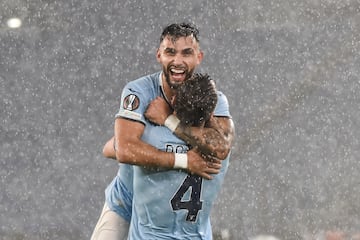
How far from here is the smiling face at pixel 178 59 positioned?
13.8 feet

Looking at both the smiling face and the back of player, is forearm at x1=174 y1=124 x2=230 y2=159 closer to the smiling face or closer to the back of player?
the back of player

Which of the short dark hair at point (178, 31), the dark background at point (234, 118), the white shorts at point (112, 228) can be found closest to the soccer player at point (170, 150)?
the short dark hair at point (178, 31)

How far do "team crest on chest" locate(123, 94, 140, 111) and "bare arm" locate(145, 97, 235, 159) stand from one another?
0.06m

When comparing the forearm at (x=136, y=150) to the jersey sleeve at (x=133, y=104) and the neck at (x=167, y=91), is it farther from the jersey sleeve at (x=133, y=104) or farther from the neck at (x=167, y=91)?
the neck at (x=167, y=91)

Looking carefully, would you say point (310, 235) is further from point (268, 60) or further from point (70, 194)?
point (70, 194)

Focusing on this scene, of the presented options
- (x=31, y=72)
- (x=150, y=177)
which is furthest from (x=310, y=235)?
(x=150, y=177)

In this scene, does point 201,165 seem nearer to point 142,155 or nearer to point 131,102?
point 142,155

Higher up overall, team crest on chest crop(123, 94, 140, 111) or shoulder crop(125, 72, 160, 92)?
shoulder crop(125, 72, 160, 92)

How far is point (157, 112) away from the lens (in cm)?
415

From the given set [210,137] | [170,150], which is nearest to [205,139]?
[210,137]

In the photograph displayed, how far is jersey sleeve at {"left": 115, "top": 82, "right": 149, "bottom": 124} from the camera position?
13.4 feet

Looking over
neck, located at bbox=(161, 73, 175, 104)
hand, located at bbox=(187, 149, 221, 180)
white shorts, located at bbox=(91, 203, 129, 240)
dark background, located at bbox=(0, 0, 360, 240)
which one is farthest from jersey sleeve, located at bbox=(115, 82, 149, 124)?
dark background, located at bbox=(0, 0, 360, 240)

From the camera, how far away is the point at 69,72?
978cm

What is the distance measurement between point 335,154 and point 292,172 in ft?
1.64
